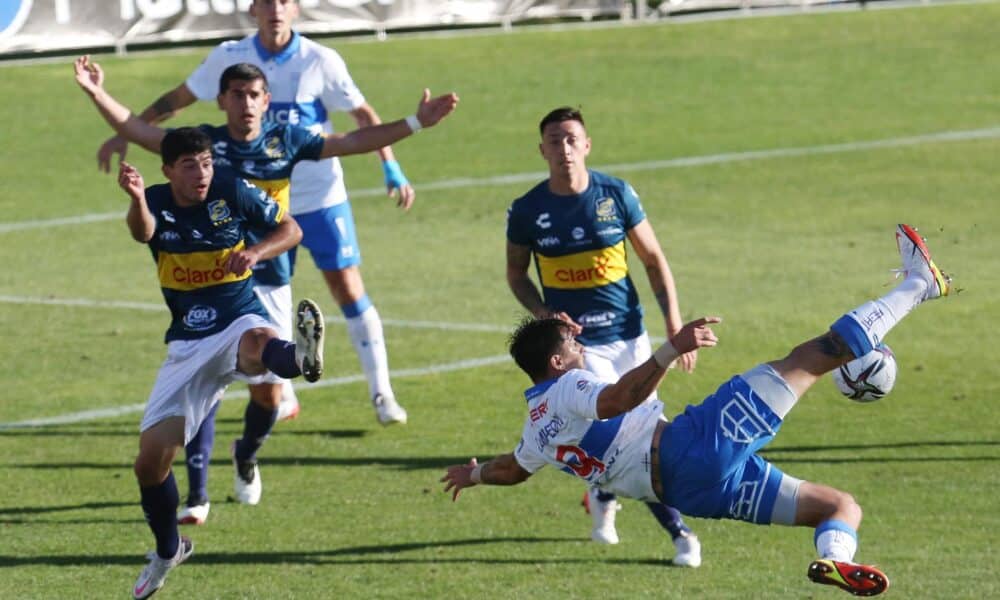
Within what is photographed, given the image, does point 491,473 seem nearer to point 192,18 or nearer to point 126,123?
point 126,123

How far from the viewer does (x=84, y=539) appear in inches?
411

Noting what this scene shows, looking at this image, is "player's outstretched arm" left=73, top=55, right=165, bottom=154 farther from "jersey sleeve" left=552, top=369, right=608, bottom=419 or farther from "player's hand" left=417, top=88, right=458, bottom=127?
"jersey sleeve" left=552, top=369, right=608, bottom=419

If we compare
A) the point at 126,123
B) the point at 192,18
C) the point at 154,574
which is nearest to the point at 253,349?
the point at 154,574

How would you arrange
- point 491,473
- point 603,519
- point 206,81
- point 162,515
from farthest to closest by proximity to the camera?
point 206,81 → point 603,519 → point 162,515 → point 491,473

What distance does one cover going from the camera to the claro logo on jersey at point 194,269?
32.0ft

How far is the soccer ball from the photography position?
346 inches

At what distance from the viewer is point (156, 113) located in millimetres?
12898

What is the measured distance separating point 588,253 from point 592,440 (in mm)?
2375

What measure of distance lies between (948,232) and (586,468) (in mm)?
13064

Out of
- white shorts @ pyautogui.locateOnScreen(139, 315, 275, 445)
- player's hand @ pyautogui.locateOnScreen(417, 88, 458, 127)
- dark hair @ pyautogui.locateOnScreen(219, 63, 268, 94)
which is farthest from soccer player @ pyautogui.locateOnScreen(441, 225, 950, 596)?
dark hair @ pyautogui.locateOnScreen(219, 63, 268, 94)

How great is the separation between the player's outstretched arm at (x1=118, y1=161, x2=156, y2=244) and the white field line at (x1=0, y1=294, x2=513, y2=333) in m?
6.73

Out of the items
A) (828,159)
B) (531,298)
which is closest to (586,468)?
(531,298)

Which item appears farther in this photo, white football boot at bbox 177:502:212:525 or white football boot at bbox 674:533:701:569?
white football boot at bbox 177:502:212:525

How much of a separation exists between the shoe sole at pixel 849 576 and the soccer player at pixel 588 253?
2.87 m
